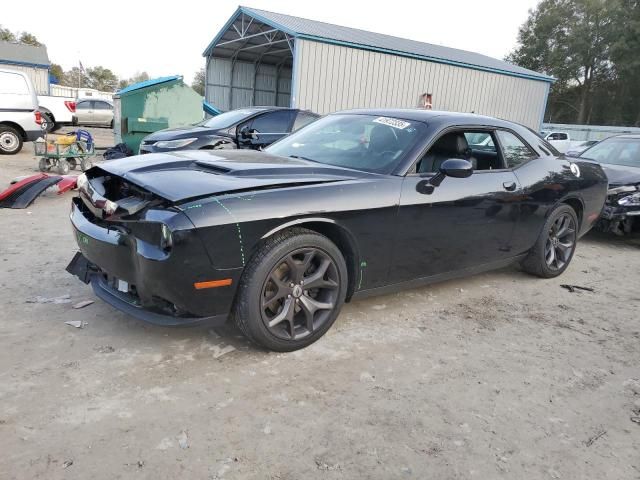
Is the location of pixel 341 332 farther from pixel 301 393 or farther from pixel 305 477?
pixel 305 477

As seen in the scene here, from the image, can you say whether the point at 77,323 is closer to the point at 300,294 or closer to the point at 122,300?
the point at 122,300

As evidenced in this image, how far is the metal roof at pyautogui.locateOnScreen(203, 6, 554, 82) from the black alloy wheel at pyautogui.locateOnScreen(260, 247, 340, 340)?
40.4 feet

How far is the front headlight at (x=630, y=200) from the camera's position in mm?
6258

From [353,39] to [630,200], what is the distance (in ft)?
37.3

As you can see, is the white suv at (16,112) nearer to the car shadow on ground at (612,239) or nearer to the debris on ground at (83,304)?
the debris on ground at (83,304)

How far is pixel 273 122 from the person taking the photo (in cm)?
916

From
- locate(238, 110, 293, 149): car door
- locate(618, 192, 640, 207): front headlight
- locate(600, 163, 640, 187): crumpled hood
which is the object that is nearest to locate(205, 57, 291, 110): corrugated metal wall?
locate(238, 110, 293, 149): car door

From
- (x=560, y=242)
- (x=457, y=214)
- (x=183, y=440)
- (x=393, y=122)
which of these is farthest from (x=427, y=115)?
(x=183, y=440)

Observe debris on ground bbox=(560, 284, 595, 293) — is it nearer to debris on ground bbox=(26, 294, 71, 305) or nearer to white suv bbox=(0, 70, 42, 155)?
debris on ground bbox=(26, 294, 71, 305)

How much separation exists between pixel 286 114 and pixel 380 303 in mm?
6172

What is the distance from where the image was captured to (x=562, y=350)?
335cm

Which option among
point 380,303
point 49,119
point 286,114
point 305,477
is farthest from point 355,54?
point 305,477

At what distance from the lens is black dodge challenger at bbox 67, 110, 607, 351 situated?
2621mm

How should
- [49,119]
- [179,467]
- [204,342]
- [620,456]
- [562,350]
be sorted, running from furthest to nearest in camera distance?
1. [49,119]
2. [562,350]
3. [204,342]
4. [620,456]
5. [179,467]
